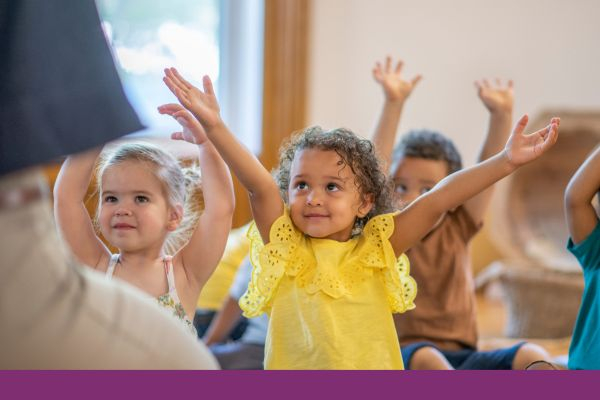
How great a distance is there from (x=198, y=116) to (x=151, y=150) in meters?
0.26

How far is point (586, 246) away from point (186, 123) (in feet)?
2.64

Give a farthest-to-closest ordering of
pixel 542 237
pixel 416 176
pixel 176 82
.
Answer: pixel 542 237, pixel 416 176, pixel 176 82

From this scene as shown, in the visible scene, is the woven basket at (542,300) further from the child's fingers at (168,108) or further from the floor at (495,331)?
the child's fingers at (168,108)

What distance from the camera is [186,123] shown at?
1.35m

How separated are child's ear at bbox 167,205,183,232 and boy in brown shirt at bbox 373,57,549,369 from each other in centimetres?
51

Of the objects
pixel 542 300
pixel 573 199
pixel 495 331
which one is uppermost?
pixel 573 199

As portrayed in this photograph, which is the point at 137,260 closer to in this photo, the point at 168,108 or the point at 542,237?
the point at 168,108

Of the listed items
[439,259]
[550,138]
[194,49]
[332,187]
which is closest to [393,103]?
[439,259]

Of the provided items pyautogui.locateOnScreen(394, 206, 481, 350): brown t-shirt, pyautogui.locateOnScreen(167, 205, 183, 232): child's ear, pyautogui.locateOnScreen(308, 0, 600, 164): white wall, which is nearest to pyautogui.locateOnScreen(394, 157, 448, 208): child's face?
pyautogui.locateOnScreen(394, 206, 481, 350): brown t-shirt

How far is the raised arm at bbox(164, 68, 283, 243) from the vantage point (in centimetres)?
126

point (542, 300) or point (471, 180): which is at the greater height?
point (471, 180)

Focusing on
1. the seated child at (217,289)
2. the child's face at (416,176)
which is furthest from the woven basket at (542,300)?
the child's face at (416,176)

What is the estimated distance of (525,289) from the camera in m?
3.24

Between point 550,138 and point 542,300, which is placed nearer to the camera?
point 550,138
